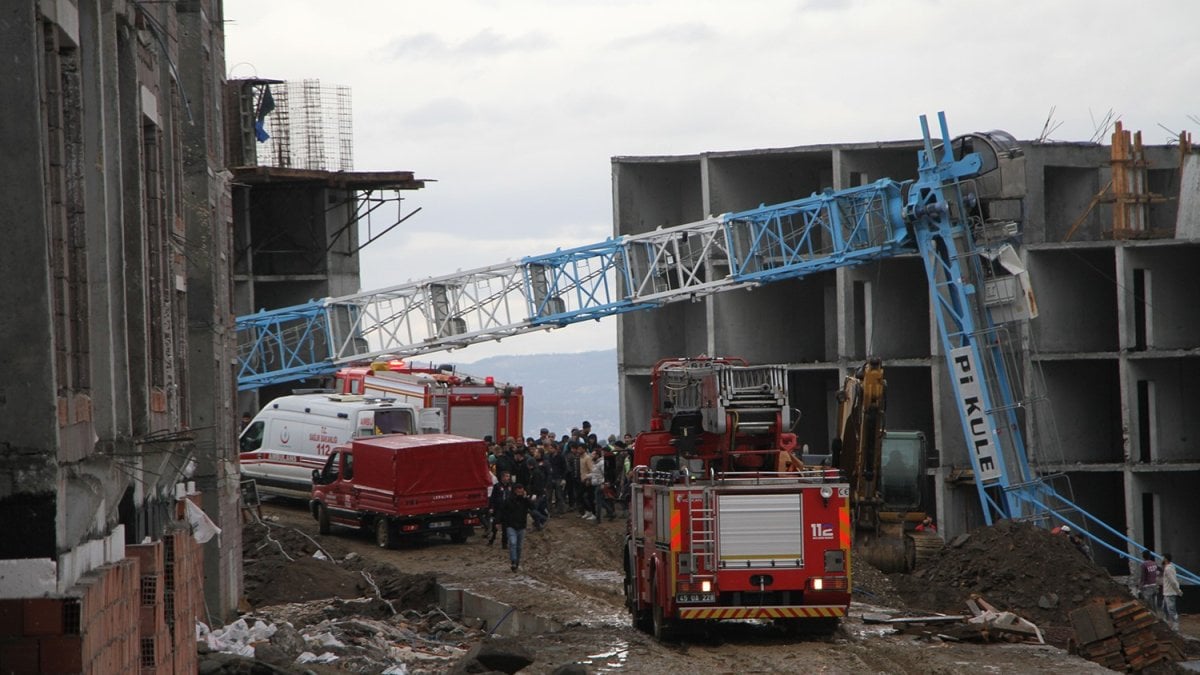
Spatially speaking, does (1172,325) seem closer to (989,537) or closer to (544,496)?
(989,537)

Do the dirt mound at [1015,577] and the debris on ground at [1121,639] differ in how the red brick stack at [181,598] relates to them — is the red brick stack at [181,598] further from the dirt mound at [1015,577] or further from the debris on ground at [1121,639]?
the dirt mound at [1015,577]

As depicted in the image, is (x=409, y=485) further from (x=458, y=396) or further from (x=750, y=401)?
(x=750, y=401)

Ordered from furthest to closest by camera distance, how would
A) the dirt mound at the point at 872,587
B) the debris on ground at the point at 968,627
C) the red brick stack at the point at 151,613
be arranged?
the dirt mound at the point at 872,587 → the debris on ground at the point at 968,627 → the red brick stack at the point at 151,613

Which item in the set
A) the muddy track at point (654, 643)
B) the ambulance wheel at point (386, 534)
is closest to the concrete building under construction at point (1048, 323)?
the muddy track at point (654, 643)

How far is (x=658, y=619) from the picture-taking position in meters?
22.2

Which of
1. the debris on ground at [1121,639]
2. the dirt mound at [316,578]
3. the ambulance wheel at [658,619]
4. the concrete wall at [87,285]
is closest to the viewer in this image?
the concrete wall at [87,285]

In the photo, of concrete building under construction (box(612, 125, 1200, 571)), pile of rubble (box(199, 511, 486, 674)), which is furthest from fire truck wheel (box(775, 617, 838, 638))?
concrete building under construction (box(612, 125, 1200, 571))

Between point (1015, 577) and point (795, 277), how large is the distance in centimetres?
1516

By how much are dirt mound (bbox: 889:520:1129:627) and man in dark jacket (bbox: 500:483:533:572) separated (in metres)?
7.28

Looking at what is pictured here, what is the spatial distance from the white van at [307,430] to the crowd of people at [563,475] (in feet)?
8.39

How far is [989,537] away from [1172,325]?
14.1 m

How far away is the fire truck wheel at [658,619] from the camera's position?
2201 cm

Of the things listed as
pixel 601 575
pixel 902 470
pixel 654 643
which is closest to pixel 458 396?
pixel 601 575

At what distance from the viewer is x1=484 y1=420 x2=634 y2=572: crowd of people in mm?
36406
